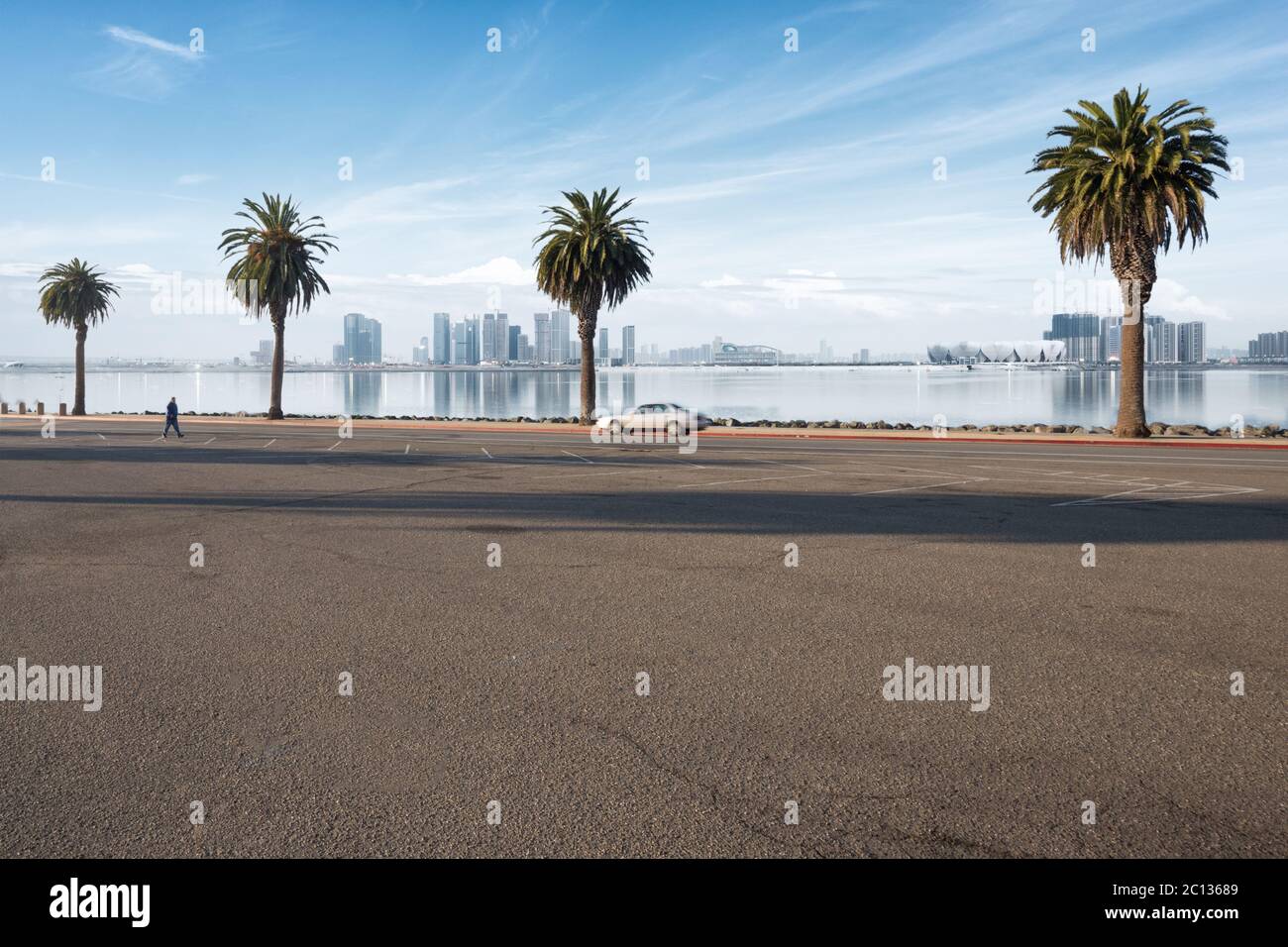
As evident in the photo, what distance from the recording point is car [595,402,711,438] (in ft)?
122

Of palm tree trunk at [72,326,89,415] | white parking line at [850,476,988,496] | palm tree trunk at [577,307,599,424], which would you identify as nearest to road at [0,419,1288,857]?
white parking line at [850,476,988,496]

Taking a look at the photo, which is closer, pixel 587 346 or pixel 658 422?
pixel 658 422

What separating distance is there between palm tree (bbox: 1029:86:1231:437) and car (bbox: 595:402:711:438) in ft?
48.8

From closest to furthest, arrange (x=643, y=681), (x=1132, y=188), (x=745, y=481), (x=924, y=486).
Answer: (x=643, y=681) → (x=924, y=486) → (x=745, y=481) → (x=1132, y=188)

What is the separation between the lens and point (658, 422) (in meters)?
37.3

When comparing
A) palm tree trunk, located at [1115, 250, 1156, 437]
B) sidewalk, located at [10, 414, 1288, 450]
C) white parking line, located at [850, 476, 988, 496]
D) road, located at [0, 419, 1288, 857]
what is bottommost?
road, located at [0, 419, 1288, 857]

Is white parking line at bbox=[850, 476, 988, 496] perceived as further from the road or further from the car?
the car

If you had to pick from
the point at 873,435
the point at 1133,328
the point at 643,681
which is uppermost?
the point at 1133,328

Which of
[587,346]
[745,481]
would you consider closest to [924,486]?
[745,481]

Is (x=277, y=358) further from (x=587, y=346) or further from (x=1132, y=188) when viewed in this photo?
(x=1132, y=188)

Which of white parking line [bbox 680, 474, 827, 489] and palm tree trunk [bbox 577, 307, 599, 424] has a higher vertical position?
palm tree trunk [bbox 577, 307, 599, 424]

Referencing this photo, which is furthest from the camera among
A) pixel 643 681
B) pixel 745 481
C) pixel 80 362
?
pixel 80 362

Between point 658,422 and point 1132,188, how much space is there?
59.6 feet
